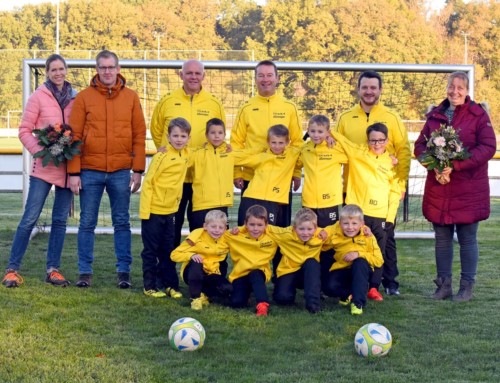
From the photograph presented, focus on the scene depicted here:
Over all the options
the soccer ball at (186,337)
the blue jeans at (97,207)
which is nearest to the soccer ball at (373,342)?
the soccer ball at (186,337)

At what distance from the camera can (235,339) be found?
5.39 m

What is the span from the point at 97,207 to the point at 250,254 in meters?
1.40

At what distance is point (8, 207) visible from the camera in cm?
1414

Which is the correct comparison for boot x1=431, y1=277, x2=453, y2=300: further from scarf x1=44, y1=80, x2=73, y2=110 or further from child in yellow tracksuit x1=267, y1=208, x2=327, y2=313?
scarf x1=44, y1=80, x2=73, y2=110

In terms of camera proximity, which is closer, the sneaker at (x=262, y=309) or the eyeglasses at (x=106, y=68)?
the sneaker at (x=262, y=309)

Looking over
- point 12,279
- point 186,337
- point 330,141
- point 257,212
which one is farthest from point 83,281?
point 330,141

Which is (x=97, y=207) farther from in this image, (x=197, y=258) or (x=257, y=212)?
(x=257, y=212)

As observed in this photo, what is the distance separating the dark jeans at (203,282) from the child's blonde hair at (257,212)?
52 centimetres

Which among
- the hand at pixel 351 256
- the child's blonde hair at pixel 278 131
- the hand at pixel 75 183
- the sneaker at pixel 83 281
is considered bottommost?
the sneaker at pixel 83 281

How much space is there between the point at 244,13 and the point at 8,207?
118 ft

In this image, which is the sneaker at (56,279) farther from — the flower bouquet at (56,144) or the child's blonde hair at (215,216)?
the child's blonde hair at (215,216)

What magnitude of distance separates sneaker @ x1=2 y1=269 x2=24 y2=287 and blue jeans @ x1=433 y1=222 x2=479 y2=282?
343 cm

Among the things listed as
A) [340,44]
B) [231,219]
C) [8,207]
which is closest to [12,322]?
[231,219]

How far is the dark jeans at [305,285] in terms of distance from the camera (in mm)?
6199
